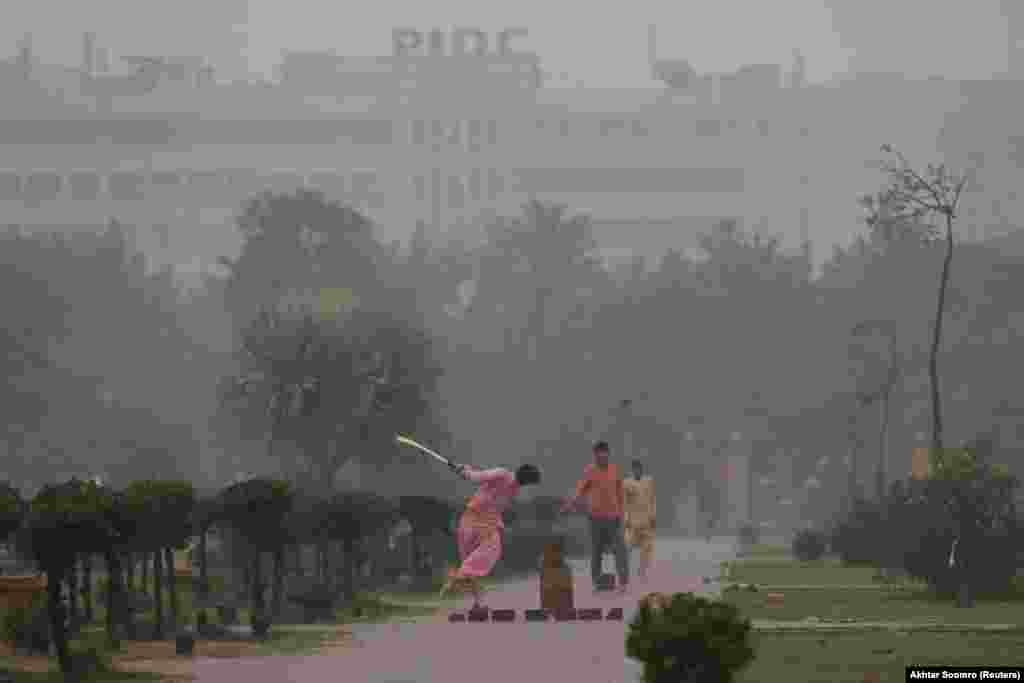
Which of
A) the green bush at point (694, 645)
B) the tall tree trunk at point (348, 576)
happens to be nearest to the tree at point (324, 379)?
the tall tree trunk at point (348, 576)

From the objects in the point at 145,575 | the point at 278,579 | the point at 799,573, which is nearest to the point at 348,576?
the point at 145,575

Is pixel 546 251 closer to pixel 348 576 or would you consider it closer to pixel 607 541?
pixel 607 541

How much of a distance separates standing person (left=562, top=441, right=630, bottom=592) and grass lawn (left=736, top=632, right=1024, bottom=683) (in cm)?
1061

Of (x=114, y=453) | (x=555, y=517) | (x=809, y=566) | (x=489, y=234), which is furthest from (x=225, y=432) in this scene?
(x=489, y=234)

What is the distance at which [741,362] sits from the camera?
396 feet

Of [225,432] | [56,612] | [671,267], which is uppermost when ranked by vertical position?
[671,267]

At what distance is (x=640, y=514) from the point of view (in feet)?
150

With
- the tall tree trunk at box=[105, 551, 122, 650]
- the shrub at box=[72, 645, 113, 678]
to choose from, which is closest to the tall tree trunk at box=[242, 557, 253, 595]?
the tall tree trunk at box=[105, 551, 122, 650]

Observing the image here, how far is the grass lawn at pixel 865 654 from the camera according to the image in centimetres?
2598

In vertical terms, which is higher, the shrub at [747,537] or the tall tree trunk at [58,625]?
the shrub at [747,537]

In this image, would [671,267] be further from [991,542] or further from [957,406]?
[991,542]

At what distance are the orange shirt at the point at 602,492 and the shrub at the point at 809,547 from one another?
1621cm

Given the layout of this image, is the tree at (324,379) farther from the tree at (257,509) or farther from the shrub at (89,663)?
the shrub at (89,663)

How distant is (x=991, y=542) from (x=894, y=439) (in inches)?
2388
